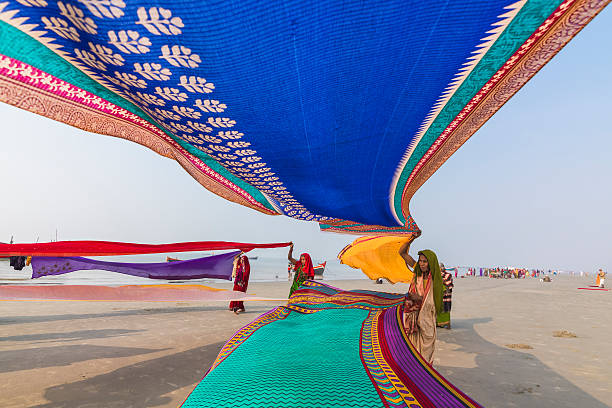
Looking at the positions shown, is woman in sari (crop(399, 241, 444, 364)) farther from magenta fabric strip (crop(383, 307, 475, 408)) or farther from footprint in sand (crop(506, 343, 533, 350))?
footprint in sand (crop(506, 343, 533, 350))

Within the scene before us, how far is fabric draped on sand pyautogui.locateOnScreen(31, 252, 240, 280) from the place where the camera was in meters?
3.66

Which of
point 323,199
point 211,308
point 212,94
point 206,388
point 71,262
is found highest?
point 212,94

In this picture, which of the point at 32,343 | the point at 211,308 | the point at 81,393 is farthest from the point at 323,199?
the point at 211,308

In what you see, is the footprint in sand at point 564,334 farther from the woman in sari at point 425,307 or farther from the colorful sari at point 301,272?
the colorful sari at point 301,272

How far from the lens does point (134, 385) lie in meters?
3.57

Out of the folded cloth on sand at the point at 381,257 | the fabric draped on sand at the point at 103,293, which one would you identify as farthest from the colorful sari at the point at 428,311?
the folded cloth on sand at the point at 381,257

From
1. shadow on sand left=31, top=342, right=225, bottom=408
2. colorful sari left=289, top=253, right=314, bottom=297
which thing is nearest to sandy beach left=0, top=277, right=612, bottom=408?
shadow on sand left=31, top=342, right=225, bottom=408

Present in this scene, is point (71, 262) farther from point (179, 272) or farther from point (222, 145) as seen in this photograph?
point (222, 145)


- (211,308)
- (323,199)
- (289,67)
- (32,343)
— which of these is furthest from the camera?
(211,308)

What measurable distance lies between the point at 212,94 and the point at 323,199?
9.05ft

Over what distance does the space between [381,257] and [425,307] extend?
394cm

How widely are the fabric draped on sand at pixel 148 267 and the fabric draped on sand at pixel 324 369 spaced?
81.7 inches

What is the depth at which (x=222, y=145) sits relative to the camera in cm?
295

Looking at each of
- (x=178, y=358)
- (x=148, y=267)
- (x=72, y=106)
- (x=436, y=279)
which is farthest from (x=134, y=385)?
(x=436, y=279)
